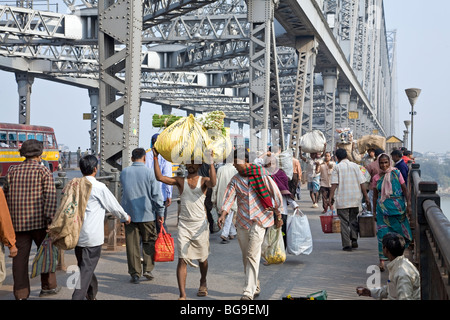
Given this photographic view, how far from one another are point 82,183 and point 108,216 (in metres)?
3.90

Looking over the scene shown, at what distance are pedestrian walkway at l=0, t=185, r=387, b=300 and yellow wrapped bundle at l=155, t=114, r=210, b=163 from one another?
1.66 metres

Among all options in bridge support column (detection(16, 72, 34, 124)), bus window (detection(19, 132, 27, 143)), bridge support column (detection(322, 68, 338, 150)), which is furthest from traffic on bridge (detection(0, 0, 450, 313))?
bridge support column (detection(16, 72, 34, 124))

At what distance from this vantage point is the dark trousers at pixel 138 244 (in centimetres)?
793

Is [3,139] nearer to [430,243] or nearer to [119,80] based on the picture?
[119,80]

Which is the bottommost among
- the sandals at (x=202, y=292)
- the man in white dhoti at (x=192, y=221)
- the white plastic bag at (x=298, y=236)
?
the sandals at (x=202, y=292)

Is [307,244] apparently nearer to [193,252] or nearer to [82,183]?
[193,252]

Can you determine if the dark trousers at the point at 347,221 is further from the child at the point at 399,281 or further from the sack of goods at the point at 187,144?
the child at the point at 399,281

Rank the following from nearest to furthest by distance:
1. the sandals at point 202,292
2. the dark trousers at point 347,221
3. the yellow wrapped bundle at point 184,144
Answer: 1. the yellow wrapped bundle at point 184,144
2. the sandals at point 202,292
3. the dark trousers at point 347,221

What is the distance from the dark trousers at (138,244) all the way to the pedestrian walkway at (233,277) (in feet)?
0.71

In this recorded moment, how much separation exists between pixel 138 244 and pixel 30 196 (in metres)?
1.87

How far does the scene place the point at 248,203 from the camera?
23.1ft

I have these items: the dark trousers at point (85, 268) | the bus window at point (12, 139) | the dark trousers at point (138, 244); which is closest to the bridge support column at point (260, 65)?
the dark trousers at point (138, 244)
